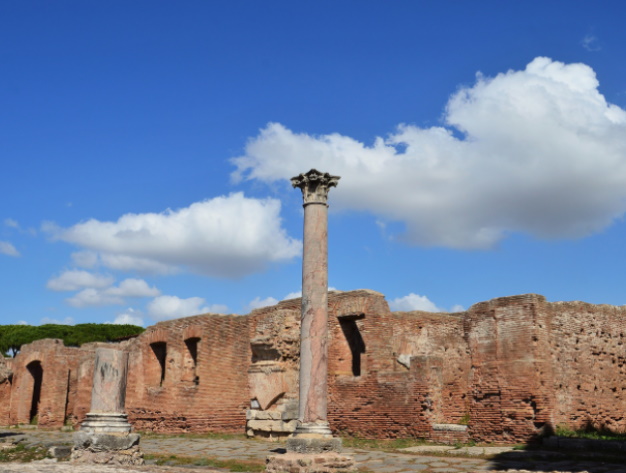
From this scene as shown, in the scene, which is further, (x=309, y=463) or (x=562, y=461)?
(x=562, y=461)

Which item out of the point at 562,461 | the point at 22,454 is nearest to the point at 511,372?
the point at 562,461

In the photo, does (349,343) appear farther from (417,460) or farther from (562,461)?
(562,461)

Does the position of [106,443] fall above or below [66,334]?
below

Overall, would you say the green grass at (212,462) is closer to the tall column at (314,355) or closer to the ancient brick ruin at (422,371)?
the tall column at (314,355)

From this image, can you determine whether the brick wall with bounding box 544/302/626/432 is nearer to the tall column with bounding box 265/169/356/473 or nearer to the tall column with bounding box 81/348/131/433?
the tall column with bounding box 265/169/356/473

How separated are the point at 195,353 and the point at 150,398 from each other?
5.94 feet

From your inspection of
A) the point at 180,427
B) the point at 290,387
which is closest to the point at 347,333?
the point at 290,387

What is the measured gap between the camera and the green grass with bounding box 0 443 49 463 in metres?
11.9

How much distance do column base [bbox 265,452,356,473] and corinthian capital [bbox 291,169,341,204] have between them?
12.9ft

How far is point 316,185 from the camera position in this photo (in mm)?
10602

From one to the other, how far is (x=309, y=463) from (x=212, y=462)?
7.62ft

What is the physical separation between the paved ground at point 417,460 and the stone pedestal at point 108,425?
86 centimetres

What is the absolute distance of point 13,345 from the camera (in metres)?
39.7

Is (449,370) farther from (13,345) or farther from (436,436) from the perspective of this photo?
(13,345)
